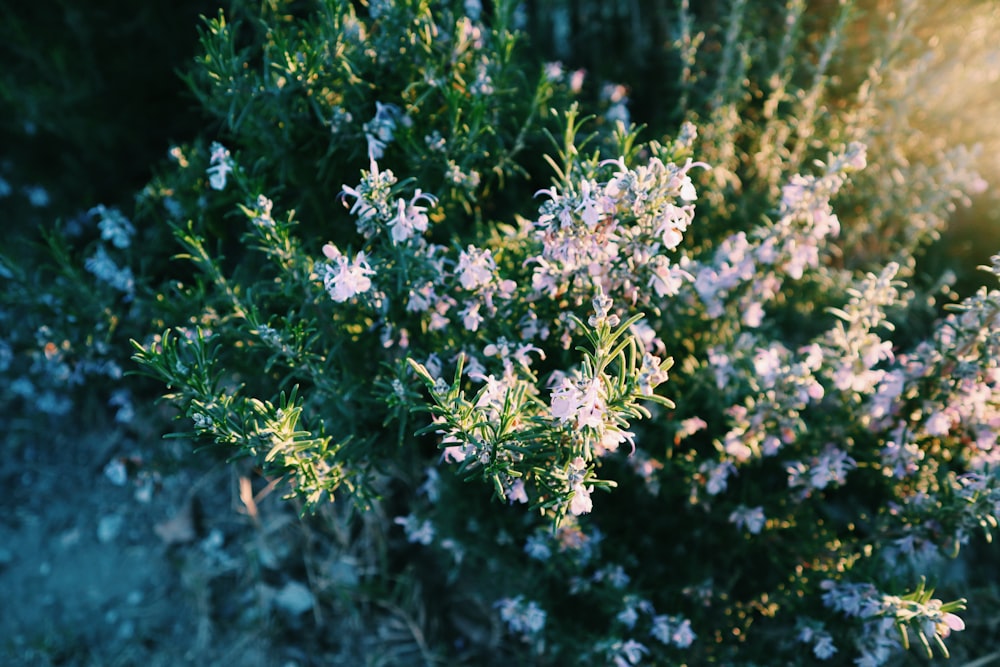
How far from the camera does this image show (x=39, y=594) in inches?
130

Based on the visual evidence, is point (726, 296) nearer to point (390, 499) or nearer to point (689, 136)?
point (689, 136)

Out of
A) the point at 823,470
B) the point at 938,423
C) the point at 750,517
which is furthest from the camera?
the point at 750,517

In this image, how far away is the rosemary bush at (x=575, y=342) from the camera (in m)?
1.86

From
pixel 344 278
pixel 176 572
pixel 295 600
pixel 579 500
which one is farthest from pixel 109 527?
pixel 579 500

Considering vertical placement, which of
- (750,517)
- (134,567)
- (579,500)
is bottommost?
(134,567)

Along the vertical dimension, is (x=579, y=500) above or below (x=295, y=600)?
above

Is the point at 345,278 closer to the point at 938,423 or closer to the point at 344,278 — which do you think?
the point at 344,278

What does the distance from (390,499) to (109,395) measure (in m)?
1.62

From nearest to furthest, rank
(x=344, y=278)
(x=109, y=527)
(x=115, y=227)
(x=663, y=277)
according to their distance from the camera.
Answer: (x=344, y=278) → (x=663, y=277) → (x=115, y=227) → (x=109, y=527)

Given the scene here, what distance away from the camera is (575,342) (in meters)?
2.29

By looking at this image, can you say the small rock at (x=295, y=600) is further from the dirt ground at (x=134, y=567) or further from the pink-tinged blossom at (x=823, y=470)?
the pink-tinged blossom at (x=823, y=470)

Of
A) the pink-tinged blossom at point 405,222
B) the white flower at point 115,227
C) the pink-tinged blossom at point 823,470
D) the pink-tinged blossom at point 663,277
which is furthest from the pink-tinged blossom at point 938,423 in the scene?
the white flower at point 115,227

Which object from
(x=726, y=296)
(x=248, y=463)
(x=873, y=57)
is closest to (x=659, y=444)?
(x=726, y=296)

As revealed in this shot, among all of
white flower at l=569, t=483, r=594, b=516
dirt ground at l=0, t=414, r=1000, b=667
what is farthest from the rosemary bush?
dirt ground at l=0, t=414, r=1000, b=667
